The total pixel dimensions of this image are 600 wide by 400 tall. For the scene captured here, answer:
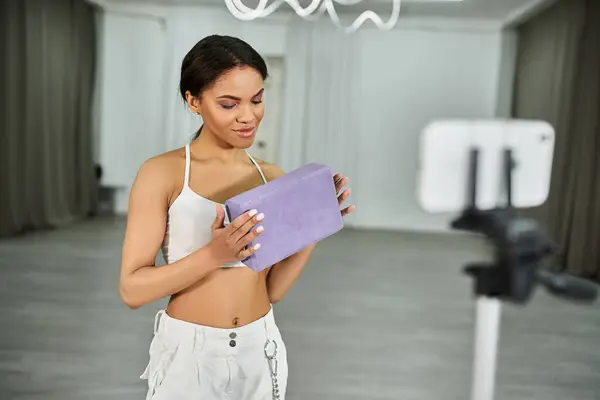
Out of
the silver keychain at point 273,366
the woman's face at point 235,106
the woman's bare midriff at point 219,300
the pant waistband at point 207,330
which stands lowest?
the silver keychain at point 273,366

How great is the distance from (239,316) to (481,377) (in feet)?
1.11

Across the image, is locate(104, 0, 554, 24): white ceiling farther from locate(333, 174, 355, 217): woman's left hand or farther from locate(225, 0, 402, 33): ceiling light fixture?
locate(333, 174, 355, 217): woman's left hand

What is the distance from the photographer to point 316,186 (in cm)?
34

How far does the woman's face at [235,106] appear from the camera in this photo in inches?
15.5

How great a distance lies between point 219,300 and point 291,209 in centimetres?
21

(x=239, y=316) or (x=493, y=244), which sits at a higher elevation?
(x=493, y=244)

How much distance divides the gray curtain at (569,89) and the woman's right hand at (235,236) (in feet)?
0.59

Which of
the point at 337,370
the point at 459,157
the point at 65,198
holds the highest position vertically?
the point at 459,157

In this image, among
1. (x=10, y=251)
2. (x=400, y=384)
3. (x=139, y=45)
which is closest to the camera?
(x=139, y=45)

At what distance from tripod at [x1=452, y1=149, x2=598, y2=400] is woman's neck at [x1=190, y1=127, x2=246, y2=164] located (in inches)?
11.0

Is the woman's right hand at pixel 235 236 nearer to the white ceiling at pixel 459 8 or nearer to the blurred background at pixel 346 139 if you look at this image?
the blurred background at pixel 346 139

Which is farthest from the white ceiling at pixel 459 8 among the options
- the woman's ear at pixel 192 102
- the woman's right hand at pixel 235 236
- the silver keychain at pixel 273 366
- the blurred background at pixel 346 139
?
the silver keychain at pixel 273 366

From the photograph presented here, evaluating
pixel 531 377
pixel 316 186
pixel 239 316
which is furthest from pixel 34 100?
pixel 531 377

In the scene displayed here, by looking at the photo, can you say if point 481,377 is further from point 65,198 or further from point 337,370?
point 337,370
